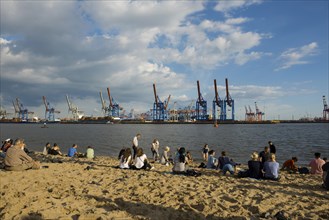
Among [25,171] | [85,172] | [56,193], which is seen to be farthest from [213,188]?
→ [25,171]

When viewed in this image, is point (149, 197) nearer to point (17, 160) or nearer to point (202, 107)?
point (17, 160)

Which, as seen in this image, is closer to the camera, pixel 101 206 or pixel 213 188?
pixel 101 206

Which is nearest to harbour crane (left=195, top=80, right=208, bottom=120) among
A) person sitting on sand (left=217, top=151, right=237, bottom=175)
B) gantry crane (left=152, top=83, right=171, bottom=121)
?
gantry crane (left=152, top=83, right=171, bottom=121)

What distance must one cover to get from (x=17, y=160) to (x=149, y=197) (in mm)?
4762

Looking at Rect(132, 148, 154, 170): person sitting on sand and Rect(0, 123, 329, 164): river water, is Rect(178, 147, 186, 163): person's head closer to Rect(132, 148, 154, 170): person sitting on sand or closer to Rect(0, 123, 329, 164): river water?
Rect(132, 148, 154, 170): person sitting on sand

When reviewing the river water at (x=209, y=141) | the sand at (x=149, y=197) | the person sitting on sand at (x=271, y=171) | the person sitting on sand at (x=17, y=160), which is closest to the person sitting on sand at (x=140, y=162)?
the sand at (x=149, y=197)

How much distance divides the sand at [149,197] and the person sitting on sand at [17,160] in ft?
0.86

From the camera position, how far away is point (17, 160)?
27.8 ft

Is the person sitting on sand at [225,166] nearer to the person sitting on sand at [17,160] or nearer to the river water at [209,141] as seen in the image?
the person sitting on sand at [17,160]

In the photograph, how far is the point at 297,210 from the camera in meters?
5.55

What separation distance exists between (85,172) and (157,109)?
407 feet

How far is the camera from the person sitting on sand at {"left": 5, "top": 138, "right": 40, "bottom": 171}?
8.37 meters

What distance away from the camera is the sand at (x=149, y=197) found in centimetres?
511

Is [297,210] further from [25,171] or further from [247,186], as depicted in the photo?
[25,171]
